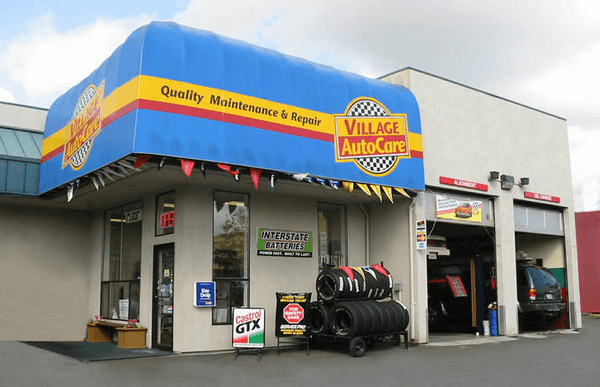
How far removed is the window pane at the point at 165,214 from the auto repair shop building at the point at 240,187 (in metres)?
0.05

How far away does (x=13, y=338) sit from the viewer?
15.5 metres

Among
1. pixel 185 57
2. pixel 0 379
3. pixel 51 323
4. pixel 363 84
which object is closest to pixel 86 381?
pixel 0 379

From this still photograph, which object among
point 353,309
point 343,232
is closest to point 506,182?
point 343,232

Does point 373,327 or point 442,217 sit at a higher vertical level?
point 442,217

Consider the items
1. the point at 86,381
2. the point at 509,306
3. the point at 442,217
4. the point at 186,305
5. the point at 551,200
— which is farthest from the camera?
the point at 551,200

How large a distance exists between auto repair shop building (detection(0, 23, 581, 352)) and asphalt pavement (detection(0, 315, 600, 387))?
4.95 feet

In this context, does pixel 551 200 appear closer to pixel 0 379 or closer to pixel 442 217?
pixel 442 217

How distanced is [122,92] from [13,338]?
827 cm

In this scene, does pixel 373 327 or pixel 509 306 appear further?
pixel 509 306

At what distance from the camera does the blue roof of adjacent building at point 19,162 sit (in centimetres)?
1459

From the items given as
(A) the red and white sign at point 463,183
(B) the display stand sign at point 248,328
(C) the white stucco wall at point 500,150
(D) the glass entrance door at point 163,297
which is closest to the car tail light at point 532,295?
(C) the white stucco wall at point 500,150

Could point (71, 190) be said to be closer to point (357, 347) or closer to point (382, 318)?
point (357, 347)

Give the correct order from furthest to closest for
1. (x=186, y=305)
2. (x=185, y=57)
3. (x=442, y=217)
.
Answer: (x=442, y=217) → (x=186, y=305) → (x=185, y=57)

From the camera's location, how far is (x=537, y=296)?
1709 cm
